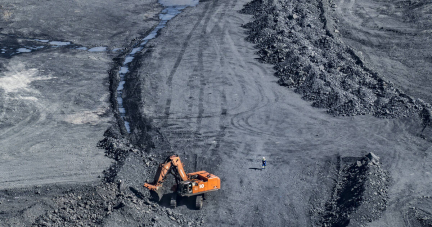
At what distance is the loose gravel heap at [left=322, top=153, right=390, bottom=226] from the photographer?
19.4 metres

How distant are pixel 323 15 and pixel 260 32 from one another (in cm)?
795

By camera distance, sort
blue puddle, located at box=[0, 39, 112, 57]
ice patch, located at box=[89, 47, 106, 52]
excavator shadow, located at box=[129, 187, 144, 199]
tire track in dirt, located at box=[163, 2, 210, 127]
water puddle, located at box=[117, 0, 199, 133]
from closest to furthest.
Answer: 1. excavator shadow, located at box=[129, 187, 144, 199]
2. tire track in dirt, located at box=[163, 2, 210, 127]
3. water puddle, located at box=[117, 0, 199, 133]
4. blue puddle, located at box=[0, 39, 112, 57]
5. ice patch, located at box=[89, 47, 106, 52]

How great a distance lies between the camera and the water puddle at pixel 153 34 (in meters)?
30.4

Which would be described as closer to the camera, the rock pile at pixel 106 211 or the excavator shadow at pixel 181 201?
the rock pile at pixel 106 211

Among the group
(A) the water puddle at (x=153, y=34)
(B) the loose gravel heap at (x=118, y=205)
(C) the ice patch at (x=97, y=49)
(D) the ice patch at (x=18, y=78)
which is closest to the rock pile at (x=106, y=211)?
(B) the loose gravel heap at (x=118, y=205)

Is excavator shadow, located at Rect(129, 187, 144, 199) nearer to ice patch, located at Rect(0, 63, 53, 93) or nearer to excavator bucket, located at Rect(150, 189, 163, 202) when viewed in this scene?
excavator bucket, located at Rect(150, 189, 163, 202)

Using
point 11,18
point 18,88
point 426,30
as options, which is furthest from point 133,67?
point 426,30

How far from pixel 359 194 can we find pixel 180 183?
8.80m

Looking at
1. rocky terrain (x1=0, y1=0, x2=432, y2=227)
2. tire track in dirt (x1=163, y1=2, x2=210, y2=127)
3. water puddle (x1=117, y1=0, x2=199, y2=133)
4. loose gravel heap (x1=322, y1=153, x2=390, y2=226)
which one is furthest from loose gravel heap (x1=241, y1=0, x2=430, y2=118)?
water puddle (x1=117, y1=0, x2=199, y2=133)

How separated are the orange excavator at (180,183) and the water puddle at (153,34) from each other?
7.80m

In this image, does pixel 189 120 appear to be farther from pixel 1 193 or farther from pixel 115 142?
pixel 1 193

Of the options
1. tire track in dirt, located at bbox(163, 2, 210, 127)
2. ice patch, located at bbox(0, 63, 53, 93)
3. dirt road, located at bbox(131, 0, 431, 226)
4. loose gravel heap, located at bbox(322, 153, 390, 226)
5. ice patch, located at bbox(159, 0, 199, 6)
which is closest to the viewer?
loose gravel heap, located at bbox(322, 153, 390, 226)

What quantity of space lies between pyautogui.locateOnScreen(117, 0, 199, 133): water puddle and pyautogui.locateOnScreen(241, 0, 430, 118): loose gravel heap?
31.5 ft

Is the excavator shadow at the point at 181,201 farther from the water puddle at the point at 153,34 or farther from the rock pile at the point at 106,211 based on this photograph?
the water puddle at the point at 153,34
